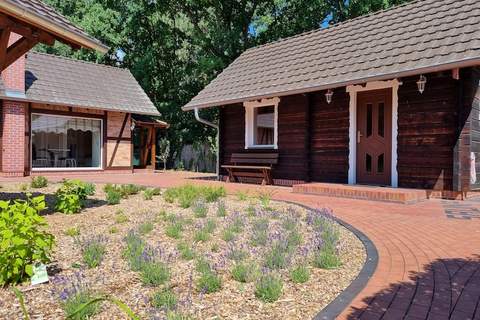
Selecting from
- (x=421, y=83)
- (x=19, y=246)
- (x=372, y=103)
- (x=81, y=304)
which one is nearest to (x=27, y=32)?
(x=19, y=246)

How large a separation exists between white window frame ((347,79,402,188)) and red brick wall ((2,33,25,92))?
11.7m

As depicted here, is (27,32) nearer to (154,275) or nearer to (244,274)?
(154,275)

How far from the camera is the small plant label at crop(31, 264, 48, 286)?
3.34 metres

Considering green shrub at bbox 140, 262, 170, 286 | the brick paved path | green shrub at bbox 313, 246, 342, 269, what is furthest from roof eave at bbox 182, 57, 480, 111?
green shrub at bbox 140, 262, 170, 286

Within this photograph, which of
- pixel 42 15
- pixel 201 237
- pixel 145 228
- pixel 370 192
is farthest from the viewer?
pixel 370 192

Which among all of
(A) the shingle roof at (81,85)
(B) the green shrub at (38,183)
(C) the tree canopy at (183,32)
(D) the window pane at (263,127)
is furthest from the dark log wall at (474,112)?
(A) the shingle roof at (81,85)

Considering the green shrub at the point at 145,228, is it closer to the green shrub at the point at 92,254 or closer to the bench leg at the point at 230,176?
the green shrub at the point at 92,254

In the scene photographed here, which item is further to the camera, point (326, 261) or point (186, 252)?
point (186, 252)

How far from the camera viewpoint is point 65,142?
2102cm

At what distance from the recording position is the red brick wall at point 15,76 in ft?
46.6

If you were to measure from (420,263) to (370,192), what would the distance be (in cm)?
471

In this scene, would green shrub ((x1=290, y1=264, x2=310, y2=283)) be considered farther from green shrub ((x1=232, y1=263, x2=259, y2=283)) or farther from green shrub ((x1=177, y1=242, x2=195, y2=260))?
green shrub ((x1=177, y1=242, x2=195, y2=260))

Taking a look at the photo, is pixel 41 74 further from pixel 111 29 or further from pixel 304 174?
pixel 304 174

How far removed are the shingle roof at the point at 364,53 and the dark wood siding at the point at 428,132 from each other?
28.5 inches
